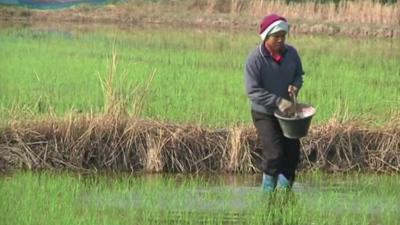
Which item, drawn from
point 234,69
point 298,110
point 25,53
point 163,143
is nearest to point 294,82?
point 298,110

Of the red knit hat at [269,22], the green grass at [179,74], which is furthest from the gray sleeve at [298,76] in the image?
the green grass at [179,74]

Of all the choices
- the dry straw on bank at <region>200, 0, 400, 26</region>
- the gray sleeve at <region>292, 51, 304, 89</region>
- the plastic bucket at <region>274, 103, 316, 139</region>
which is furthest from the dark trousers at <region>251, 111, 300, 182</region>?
the dry straw on bank at <region>200, 0, 400, 26</region>

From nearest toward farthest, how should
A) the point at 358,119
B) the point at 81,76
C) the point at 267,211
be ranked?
the point at 267,211
the point at 358,119
the point at 81,76

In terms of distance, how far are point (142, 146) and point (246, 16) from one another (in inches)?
658

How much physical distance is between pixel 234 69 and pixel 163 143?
16.8 feet

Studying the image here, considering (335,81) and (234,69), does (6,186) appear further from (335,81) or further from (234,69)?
(234,69)

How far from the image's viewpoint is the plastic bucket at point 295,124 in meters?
5.23

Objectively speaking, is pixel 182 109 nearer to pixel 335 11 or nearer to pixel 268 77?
pixel 268 77

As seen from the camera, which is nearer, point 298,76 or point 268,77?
point 268,77

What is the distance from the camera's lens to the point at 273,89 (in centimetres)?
548

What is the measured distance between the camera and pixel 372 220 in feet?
16.6

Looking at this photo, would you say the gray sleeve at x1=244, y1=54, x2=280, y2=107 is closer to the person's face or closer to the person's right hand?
the person's right hand

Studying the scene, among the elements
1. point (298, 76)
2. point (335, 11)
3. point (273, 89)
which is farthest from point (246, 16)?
point (273, 89)

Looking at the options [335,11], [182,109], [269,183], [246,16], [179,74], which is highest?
[269,183]
